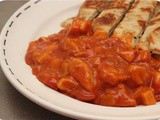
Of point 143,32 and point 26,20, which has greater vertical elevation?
point 26,20

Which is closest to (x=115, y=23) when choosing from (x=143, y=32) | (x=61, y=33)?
(x=143, y=32)

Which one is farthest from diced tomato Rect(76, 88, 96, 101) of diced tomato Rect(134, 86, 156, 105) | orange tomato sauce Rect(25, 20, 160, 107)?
diced tomato Rect(134, 86, 156, 105)

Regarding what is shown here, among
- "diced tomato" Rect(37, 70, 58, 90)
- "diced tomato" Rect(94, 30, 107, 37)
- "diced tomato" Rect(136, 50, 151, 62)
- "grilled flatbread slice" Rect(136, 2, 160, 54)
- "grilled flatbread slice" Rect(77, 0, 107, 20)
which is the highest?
"diced tomato" Rect(37, 70, 58, 90)

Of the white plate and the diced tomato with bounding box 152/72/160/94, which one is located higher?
the white plate

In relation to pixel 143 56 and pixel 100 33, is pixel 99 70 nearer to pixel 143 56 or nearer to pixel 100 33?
pixel 143 56

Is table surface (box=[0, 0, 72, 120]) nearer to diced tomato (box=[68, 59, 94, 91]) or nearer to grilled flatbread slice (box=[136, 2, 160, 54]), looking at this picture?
diced tomato (box=[68, 59, 94, 91])

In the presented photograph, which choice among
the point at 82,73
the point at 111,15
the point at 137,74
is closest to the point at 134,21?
the point at 111,15

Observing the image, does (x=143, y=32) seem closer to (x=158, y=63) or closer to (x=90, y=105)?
(x=158, y=63)
